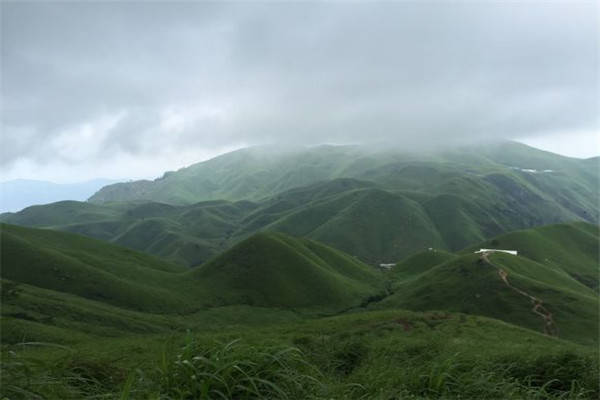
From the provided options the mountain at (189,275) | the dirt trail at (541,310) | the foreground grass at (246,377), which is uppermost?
the foreground grass at (246,377)

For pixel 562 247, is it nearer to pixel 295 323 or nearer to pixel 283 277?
pixel 283 277

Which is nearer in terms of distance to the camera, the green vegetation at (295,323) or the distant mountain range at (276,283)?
the green vegetation at (295,323)

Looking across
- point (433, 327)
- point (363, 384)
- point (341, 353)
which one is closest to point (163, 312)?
point (433, 327)

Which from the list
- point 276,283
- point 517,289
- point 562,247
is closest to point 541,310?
point 517,289

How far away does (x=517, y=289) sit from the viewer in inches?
4235

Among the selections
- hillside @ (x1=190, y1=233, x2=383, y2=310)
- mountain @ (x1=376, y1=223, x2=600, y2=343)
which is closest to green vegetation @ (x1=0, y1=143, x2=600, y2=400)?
mountain @ (x1=376, y1=223, x2=600, y2=343)

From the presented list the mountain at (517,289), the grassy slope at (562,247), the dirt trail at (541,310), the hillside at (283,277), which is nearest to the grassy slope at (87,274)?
the hillside at (283,277)

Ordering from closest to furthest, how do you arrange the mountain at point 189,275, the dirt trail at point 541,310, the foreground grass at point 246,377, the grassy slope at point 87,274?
the foreground grass at point 246,377 < the dirt trail at point 541,310 < the grassy slope at point 87,274 < the mountain at point 189,275

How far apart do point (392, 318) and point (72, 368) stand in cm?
8092

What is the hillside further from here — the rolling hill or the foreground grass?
the foreground grass

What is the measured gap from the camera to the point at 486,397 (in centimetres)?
A: 855

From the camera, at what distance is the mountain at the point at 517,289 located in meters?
93.8

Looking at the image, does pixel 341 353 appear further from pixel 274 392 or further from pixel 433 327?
pixel 433 327

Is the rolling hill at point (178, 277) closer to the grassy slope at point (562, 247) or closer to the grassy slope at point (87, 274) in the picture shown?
the grassy slope at point (87, 274)
